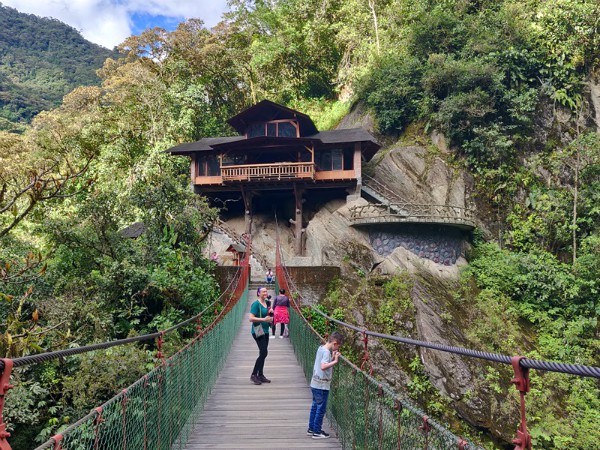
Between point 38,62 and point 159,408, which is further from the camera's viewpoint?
point 38,62

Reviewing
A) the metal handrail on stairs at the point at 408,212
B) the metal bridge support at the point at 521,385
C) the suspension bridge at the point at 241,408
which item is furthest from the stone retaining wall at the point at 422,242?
the metal bridge support at the point at 521,385

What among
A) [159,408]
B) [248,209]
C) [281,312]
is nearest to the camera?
[159,408]

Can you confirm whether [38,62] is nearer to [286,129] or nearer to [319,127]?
[319,127]

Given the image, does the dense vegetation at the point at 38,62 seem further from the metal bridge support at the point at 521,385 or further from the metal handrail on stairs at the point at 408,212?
the metal bridge support at the point at 521,385

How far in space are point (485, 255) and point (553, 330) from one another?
4092 mm

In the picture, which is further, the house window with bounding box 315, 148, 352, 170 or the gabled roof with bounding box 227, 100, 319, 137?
the gabled roof with bounding box 227, 100, 319, 137

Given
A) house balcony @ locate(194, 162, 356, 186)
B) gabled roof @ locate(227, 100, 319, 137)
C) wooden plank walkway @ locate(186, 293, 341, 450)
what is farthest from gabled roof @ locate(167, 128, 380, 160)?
wooden plank walkway @ locate(186, 293, 341, 450)

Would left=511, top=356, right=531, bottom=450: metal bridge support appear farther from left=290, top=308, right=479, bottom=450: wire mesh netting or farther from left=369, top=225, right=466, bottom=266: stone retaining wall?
left=369, top=225, right=466, bottom=266: stone retaining wall

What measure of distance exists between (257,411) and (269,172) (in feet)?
51.0

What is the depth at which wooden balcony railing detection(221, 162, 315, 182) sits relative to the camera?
20.8 meters

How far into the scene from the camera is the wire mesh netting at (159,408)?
3754 mm

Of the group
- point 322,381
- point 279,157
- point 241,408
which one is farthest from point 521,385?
point 279,157

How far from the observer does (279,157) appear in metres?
23.5

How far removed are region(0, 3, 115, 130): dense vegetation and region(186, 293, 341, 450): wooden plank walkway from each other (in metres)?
45.4
